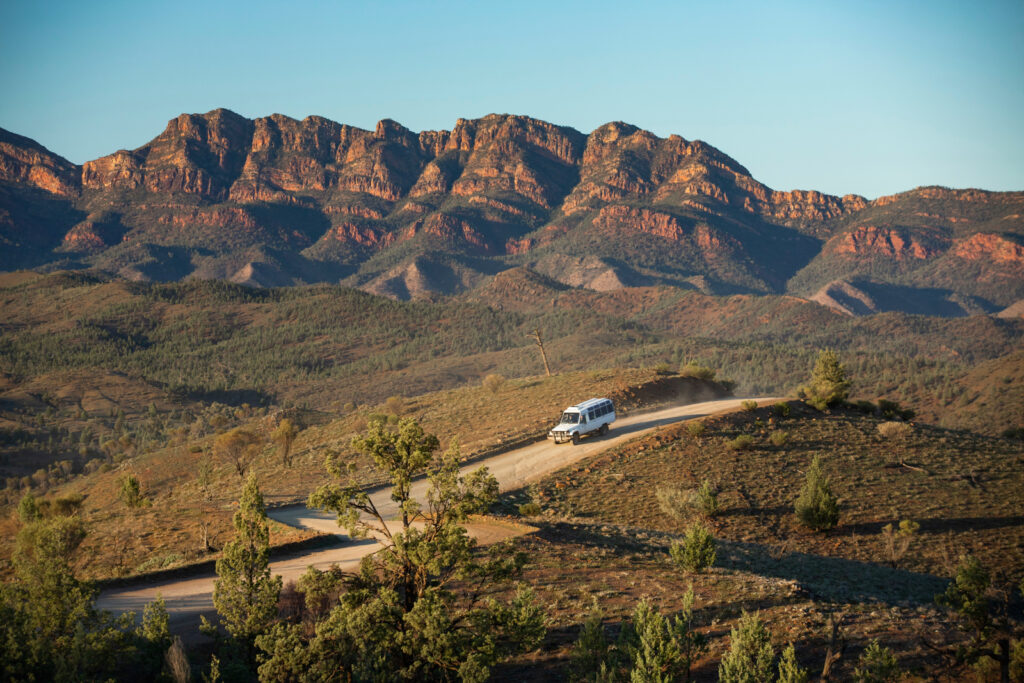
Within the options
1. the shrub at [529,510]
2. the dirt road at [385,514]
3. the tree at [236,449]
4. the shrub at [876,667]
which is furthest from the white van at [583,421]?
the shrub at [876,667]

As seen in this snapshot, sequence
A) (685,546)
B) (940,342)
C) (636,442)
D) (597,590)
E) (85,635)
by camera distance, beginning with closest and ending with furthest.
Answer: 1. (85,635)
2. (597,590)
3. (685,546)
4. (636,442)
5. (940,342)

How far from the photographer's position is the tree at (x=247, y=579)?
43.7 feet

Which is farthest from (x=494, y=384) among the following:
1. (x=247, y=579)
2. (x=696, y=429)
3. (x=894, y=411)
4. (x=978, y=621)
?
(x=247, y=579)

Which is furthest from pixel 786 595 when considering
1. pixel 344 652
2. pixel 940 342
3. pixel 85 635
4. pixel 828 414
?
pixel 940 342

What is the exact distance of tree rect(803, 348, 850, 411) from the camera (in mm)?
43625

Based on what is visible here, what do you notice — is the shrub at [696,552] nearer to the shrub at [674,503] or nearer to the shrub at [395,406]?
the shrub at [674,503]

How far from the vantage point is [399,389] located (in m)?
115

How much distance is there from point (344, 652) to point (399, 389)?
103923mm

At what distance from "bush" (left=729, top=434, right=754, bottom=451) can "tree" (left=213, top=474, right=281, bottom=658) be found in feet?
87.9

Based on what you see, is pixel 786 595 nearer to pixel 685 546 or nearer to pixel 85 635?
pixel 685 546

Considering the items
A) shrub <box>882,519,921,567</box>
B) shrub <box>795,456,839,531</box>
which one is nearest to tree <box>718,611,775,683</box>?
shrub <box>882,519,921,567</box>

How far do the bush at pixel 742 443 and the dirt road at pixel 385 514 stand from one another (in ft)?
15.2

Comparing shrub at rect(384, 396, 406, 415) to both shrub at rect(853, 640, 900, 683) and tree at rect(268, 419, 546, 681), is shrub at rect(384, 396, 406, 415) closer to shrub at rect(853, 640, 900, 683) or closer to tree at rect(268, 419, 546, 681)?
tree at rect(268, 419, 546, 681)

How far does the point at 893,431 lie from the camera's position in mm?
38906
